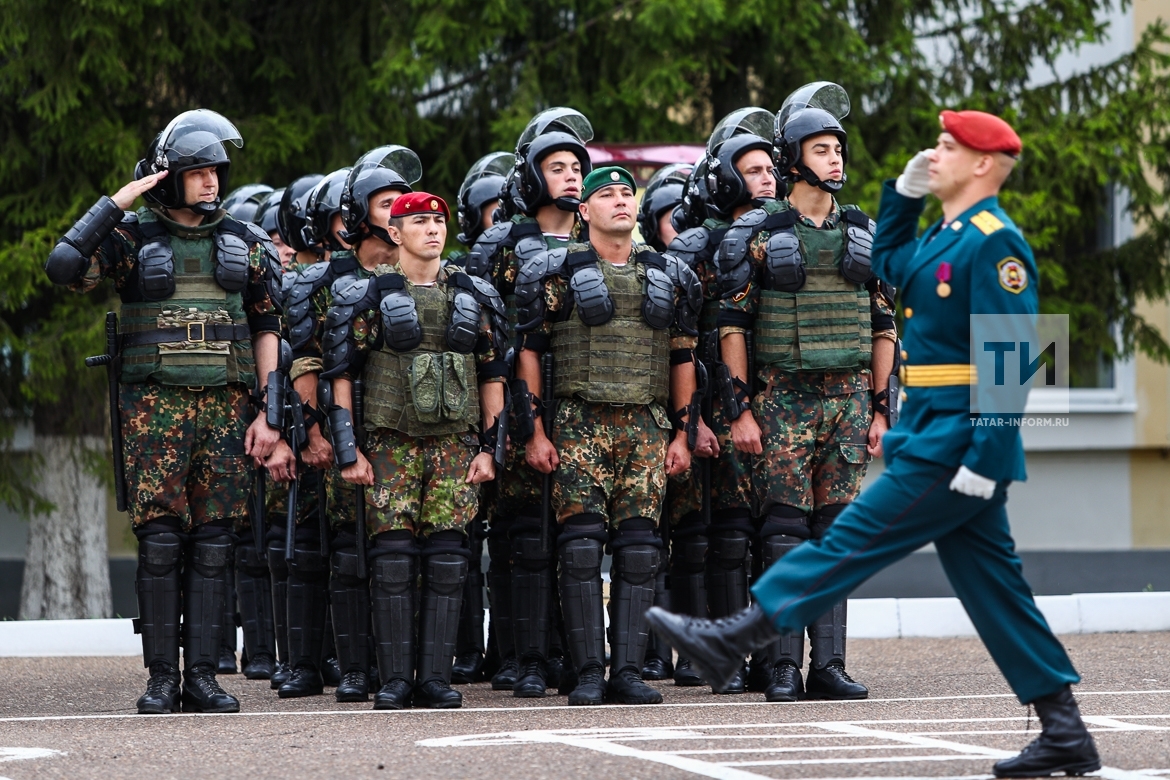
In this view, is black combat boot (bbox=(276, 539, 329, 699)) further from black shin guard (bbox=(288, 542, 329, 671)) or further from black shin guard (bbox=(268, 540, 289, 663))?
black shin guard (bbox=(268, 540, 289, 663))

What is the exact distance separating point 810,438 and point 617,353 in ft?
2.86

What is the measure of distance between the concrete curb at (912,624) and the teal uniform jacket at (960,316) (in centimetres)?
509

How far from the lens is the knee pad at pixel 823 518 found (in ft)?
25.3

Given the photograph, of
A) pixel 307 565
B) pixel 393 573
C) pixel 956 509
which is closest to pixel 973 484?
pixel 956 509

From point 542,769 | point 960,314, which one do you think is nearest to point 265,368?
point 542,769

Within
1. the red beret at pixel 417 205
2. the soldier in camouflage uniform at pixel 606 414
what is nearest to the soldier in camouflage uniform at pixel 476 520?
the soldier in camouflage uniform at pixel 606 414

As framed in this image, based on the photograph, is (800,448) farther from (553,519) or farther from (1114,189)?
(1114,189)

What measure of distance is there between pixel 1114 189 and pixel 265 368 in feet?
30.0

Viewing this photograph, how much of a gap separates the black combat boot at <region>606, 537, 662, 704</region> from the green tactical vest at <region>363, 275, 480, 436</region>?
2.76 ft

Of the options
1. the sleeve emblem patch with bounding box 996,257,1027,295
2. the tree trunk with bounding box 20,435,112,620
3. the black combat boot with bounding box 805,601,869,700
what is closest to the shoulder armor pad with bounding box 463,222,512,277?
the black combat boot with bounding box 805,601,869,700

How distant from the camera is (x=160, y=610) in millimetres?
7434

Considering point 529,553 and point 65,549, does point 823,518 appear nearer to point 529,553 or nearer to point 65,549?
point 529,553

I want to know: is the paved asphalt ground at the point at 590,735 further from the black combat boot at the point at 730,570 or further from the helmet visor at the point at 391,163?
the helmet visor at the point at 391,163

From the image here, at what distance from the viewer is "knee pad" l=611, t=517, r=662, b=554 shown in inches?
298
